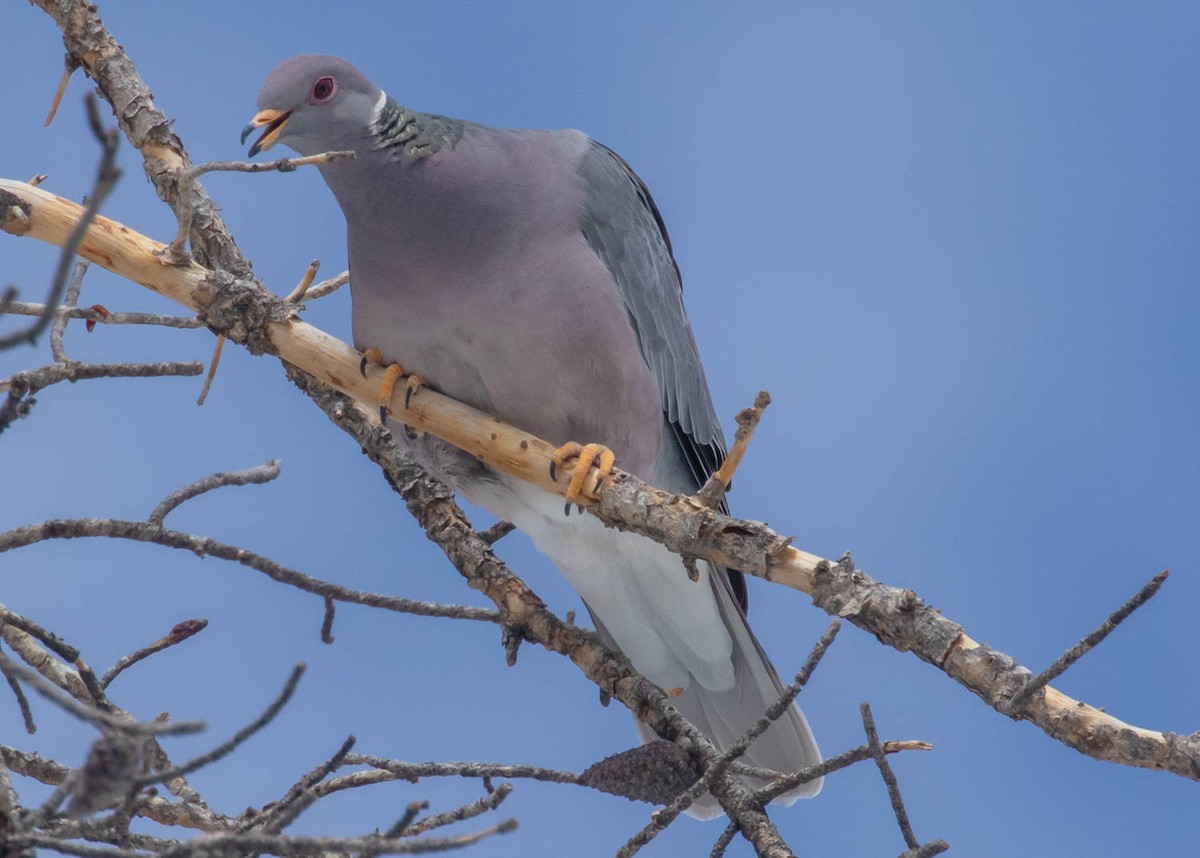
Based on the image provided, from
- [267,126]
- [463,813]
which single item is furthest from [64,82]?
[463,813]

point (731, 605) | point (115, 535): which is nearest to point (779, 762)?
point (731, 605)

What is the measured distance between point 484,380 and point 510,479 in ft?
1.05

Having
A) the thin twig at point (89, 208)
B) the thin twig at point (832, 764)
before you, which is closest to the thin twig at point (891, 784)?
the thin twig at point (832, 764)

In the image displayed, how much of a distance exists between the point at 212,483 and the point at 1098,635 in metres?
1.57

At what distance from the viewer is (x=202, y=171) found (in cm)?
238

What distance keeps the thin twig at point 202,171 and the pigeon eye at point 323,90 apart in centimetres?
61

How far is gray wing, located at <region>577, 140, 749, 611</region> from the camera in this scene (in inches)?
134

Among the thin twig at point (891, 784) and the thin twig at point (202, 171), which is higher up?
the thin twig at point (202, 171)

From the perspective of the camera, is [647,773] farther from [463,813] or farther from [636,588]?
[463,813]

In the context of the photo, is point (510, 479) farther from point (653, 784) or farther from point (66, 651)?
point (66, 651)

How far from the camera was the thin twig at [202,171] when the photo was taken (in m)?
2.31

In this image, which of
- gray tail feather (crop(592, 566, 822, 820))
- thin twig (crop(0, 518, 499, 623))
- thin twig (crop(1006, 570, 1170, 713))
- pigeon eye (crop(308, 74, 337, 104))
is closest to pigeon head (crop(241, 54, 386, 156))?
pigeon eye (crop(308, 74, 337, 104))

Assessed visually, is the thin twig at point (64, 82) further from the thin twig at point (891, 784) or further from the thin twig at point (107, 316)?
the thin twig at point (891, 784)

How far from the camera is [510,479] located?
3402mm
